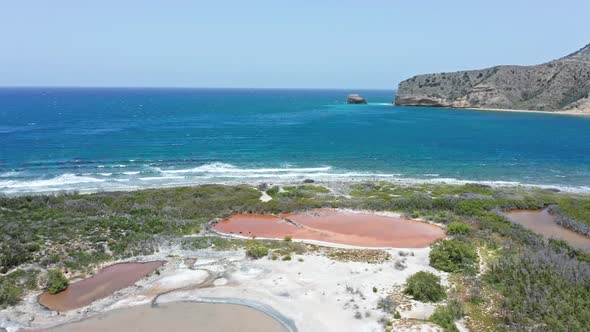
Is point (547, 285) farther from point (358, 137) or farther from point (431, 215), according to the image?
point (358, 137)

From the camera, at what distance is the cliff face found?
156875 millimetres

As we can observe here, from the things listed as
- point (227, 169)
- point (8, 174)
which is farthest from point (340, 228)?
point (8, 174)

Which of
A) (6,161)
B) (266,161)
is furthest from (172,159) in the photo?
(6,161)

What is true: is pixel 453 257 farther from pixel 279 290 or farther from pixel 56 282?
pixel 56 282

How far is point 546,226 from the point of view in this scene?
39.0 metres

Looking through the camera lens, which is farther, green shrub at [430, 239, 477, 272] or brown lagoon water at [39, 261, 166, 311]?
green shrub at [430, 239, 477, 272]

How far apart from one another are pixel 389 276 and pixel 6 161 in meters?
65.6

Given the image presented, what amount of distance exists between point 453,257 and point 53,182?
5208cm

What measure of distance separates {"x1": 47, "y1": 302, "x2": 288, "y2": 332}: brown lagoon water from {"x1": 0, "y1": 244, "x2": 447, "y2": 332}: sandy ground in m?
0.55

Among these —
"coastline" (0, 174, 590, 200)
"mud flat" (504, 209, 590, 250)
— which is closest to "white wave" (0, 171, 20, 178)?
"coastline" (0, 174, 590, 200)

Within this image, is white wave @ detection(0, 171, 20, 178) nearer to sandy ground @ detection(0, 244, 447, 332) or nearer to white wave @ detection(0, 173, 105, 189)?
white wave @ detection(0, 173, 105, 189)

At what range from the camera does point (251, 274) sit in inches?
1044

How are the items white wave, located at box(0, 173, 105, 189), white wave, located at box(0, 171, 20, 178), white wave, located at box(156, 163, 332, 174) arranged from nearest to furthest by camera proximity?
1. white wave, located at box(0, 173, 105, 189)
2. white wave, located at box(0, 171, 20, 178)
3. white wave, located at box(156, 163, 332, 174)

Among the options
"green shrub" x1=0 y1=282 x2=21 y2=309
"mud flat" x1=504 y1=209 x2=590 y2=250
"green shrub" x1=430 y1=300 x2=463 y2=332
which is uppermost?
"green shrub" x1=430 y1=300 x2=463 y2=332
